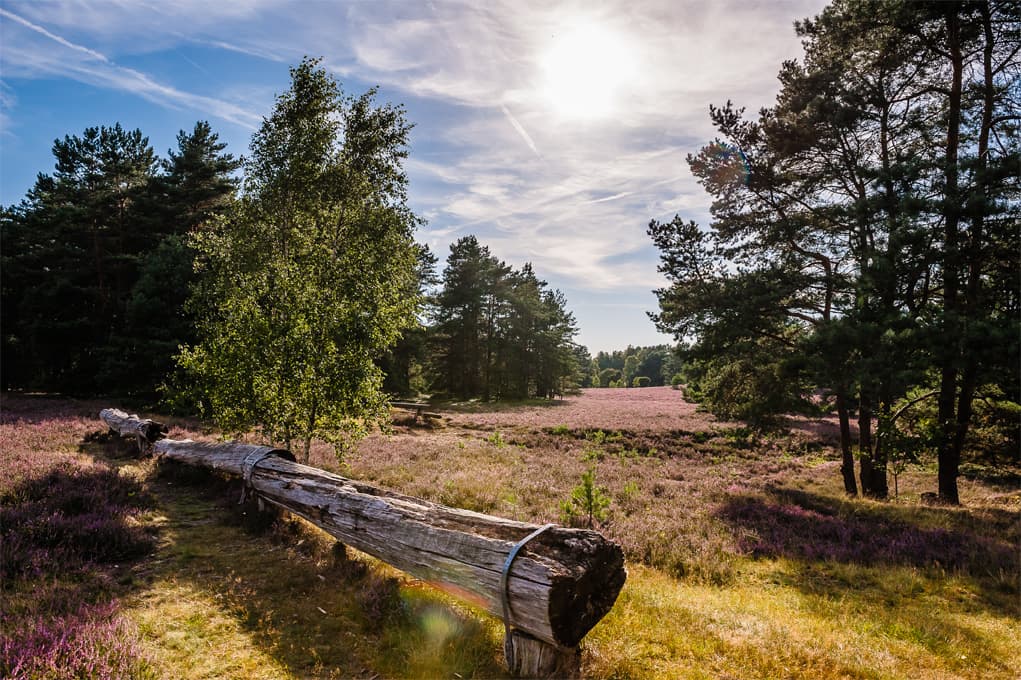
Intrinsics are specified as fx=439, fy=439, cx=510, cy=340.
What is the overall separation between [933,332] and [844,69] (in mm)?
8899

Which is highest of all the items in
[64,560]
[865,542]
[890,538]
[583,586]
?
[583,586]

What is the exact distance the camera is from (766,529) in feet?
32.4

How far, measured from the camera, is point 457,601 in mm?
5559

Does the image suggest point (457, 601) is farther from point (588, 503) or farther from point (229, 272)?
point (229, 272)

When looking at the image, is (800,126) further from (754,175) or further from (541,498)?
(541,498)

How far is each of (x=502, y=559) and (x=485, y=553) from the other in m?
0.25

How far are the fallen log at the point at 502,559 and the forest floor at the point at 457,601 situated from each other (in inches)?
18.6

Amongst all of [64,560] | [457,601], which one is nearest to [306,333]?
[64,560]

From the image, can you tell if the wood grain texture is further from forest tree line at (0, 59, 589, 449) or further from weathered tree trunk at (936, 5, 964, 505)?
weathered tree trunk at (936, 5, 964, 505)

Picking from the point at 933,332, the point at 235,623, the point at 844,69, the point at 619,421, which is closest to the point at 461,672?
the point at 235,623

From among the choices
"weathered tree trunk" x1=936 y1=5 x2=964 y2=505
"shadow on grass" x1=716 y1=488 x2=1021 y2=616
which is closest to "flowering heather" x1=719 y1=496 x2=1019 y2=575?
"shadow on grass" x1=716 y1=488 x2=1021 y2=616

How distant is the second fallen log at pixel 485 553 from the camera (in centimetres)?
389

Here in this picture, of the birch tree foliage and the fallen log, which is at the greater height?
the birch tree foliage

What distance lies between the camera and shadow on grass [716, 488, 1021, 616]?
7508 mm
